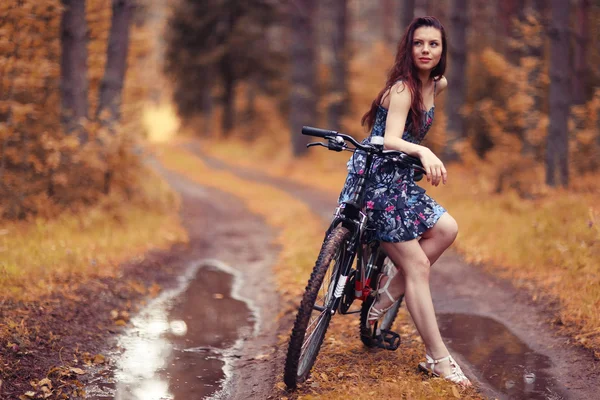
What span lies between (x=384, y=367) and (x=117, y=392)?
5.66 ft

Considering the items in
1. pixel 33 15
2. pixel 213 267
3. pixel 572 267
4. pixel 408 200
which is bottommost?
pixel 213 267

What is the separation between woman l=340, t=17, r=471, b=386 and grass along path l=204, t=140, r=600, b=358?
141 cm

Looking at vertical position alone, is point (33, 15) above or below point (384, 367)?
above

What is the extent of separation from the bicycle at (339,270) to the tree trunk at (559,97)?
262 inches

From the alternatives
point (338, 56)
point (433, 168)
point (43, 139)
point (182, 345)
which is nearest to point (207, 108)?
point (338, 56)

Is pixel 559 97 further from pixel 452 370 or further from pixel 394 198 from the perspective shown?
pixel 452 370

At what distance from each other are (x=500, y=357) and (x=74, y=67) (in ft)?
23.7

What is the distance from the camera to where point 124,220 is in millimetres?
8672

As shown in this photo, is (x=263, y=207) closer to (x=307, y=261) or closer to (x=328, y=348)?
(x=307, y=261)

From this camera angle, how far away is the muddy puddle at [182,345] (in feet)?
12.8

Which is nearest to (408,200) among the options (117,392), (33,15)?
(117,392)

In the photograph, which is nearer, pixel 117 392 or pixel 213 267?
pixel 117 392

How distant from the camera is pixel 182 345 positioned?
15.8 feet

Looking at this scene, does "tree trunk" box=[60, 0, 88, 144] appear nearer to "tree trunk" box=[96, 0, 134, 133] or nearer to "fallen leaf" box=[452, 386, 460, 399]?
"tree trunk" box=[96, 0, 134, 133]
